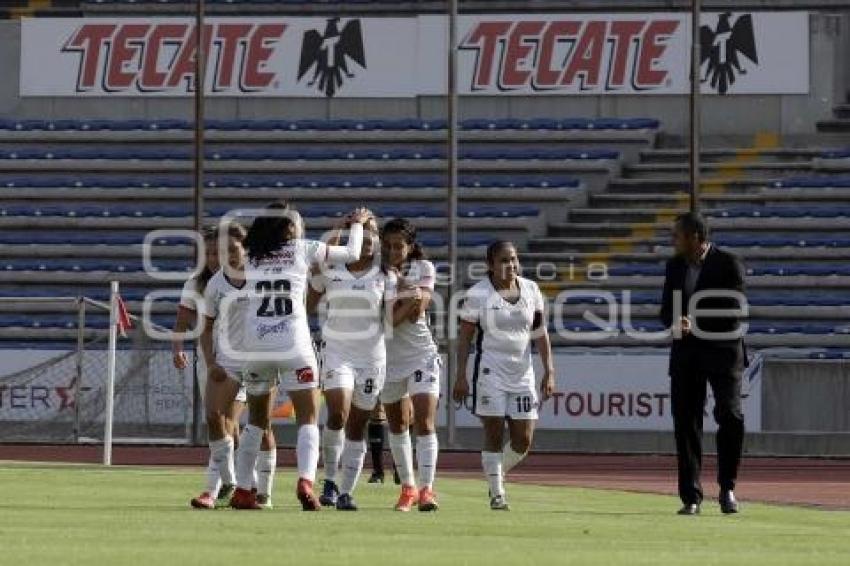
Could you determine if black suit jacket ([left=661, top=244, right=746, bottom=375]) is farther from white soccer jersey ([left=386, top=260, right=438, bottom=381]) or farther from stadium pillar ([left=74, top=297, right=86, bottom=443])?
stadium pillar ([left=74, top=297, right=86, bottom=443])

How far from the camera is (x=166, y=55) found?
47.4m

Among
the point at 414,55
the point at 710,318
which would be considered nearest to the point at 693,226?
the point at 710,318

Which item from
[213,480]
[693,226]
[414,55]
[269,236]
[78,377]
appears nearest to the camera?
[269,236]

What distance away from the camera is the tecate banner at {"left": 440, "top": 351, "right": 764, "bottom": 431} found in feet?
113

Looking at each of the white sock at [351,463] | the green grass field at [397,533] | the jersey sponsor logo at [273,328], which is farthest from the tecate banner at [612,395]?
the jersey sponsor logo at [273,328]

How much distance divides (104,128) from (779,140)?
1283 centimetres

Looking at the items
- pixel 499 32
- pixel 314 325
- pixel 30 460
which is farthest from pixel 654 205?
pixel 30 460

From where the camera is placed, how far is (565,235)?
4244 cm

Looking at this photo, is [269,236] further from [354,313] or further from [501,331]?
[501,331]

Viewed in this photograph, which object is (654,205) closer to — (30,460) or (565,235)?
(565,235)

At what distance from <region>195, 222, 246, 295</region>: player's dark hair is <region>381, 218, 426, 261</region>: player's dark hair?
100cm

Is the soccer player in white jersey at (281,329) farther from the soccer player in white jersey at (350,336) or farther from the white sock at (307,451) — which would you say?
the soccer player in white jersey at (350,336)

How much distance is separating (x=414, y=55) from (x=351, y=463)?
29.6 m

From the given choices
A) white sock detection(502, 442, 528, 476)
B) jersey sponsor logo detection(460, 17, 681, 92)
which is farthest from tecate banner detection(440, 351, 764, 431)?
white sock detection(502, 442, 528, 476)
